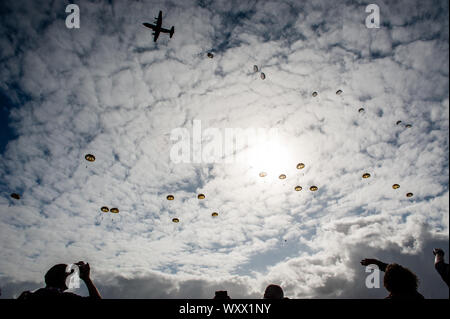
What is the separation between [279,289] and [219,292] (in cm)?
341

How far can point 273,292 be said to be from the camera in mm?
6918

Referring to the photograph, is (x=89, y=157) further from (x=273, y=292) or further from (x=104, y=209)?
(x=273, y=292)

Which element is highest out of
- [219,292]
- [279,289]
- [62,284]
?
[62,284]

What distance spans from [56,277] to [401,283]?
22.5ft

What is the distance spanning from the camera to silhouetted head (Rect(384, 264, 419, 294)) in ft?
14.4

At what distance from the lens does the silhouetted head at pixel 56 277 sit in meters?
4.53

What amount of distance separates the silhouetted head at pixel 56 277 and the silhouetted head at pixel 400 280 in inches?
261

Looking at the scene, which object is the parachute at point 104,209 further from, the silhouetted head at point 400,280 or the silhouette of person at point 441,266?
the silhouette of person at point 441,266

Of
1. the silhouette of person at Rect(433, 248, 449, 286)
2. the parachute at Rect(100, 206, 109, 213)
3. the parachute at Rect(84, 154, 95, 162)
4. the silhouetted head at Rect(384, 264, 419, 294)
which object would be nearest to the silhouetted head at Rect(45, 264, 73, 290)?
the silhouetted head at Rect(384, 264, 419, 294)

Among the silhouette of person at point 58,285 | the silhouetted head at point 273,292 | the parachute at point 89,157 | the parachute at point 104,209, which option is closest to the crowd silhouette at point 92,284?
the silhouette of person at point 58,285
